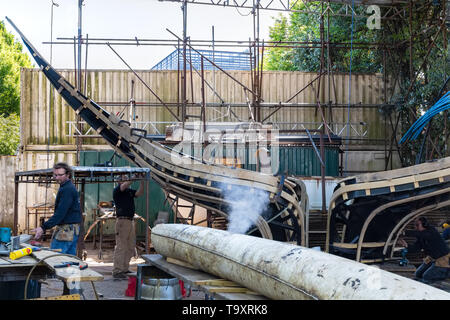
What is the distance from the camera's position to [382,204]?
32.6 feet

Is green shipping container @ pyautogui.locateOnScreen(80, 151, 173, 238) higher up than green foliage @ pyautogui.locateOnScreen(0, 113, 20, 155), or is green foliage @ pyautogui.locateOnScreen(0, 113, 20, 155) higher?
green foliage @ pyautogui.locateOnScreen(0, 113, 20, 155)

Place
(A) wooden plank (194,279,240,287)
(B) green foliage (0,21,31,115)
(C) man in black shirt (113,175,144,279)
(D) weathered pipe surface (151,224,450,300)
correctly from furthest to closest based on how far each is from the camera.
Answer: (B) green foliage (0,21,31,115) → (C) man in black shirt (113,175,144,279) → (A) wooden plank (194,279,240,287) → (D) weathered pipe surface (151,224,450,300)

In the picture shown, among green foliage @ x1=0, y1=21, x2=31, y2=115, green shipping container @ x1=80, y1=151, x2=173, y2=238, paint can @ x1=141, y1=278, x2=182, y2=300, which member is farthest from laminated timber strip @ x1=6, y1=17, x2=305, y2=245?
green foliage @ x1=0, y1=21, x2=31, y2=115

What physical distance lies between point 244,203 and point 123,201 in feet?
7.71

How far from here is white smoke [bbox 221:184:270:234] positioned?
33.1 ft

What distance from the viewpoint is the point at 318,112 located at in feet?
64.2

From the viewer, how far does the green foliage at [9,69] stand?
95.2ft

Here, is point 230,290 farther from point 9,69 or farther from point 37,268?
point 9,69

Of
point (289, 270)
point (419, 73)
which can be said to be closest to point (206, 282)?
point (289, 270)

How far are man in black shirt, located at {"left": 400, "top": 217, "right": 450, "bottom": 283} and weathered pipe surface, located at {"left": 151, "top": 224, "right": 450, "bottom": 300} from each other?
4.60m

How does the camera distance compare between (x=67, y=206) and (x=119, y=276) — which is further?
(x=119, y=276)

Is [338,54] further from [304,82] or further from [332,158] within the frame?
[332,158]

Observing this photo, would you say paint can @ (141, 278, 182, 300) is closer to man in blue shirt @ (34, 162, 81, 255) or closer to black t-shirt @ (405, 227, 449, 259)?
man in blue shirt @ (34, 162, 81, 255)

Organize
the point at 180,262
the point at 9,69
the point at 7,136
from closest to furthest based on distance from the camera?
1. the point at 180,262
2. the point at 7,136
3. the point at 9,69
